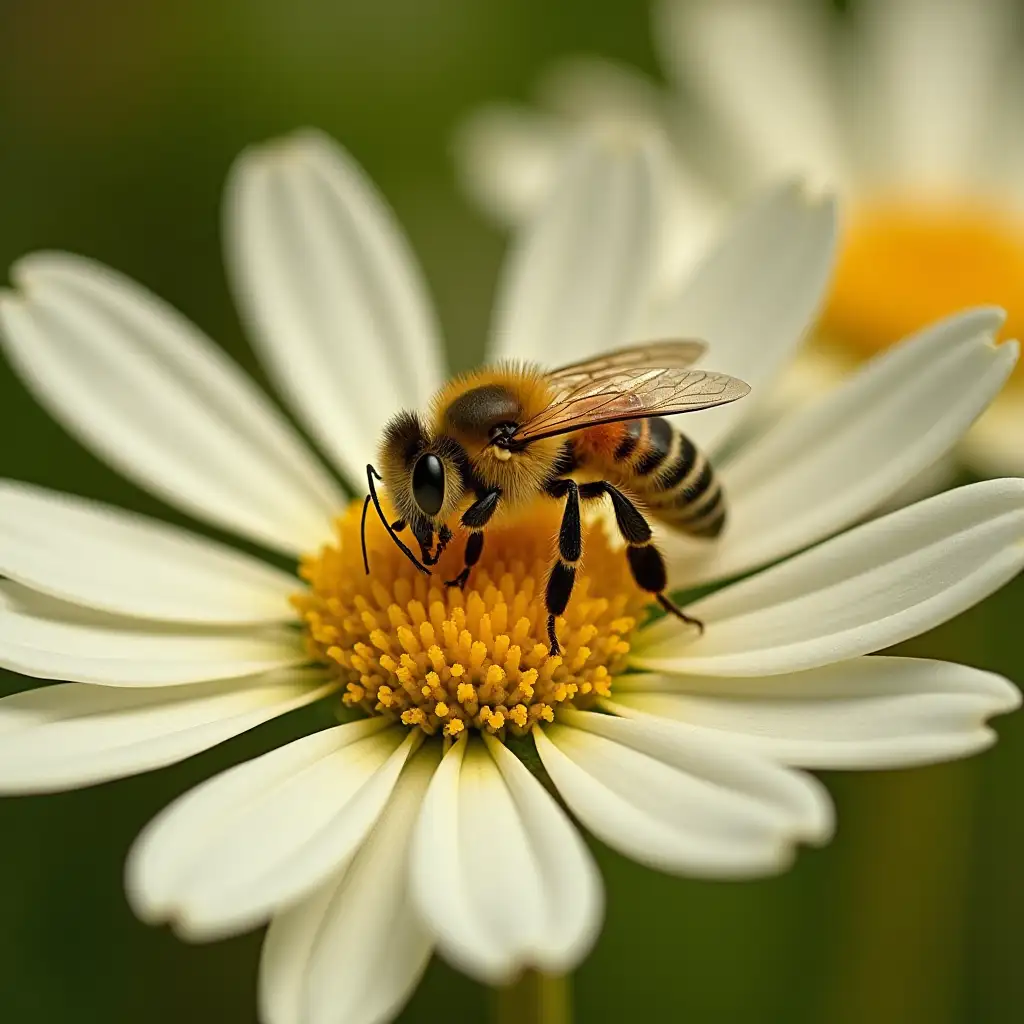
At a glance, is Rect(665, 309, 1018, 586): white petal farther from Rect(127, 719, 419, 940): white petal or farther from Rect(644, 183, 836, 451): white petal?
Rect(127, 719, 419, 940): white petal

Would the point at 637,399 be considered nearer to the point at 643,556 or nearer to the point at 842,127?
the point at 643,556

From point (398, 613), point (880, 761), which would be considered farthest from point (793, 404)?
point (880, 761)

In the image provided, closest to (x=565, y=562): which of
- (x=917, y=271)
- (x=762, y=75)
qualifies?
(x=917, y=271)

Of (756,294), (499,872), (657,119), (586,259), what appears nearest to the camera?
(499,872)

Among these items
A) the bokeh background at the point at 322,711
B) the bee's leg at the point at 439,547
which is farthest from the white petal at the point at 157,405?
the bokeh background at the point at 322,711

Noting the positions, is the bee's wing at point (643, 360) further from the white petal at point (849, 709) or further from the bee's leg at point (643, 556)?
the white petal at point (849, 709)

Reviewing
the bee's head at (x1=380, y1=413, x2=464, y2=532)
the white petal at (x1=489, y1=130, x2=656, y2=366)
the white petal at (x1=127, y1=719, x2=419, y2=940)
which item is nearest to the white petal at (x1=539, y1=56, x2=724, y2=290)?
the white petal at (x1=489, y1=130, x2=656, y2=366)
